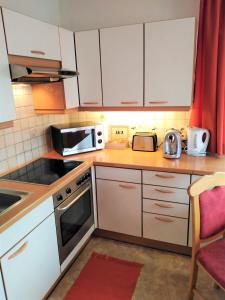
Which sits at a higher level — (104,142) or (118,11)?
(118,11)

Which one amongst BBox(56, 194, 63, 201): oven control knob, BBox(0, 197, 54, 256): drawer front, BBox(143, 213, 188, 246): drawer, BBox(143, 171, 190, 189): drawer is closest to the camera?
BBox(0, 197, 54, 256): drawer front

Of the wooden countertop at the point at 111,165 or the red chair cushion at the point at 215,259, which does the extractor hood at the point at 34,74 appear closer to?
the wooden countertop at the point at 111,165

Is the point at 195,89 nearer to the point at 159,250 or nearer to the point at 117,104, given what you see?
the point at 117,104

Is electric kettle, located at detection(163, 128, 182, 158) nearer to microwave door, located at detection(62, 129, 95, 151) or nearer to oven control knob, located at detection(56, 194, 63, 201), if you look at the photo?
microwave door, located at detection(62, 129, 95, 151)

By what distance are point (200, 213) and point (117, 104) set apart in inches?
47.8

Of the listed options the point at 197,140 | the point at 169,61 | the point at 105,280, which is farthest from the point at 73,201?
the point at 169,61

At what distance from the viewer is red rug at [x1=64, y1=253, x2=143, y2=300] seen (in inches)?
70.9

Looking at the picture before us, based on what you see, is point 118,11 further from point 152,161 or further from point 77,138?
point 152,161

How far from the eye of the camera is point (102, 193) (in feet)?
7.37

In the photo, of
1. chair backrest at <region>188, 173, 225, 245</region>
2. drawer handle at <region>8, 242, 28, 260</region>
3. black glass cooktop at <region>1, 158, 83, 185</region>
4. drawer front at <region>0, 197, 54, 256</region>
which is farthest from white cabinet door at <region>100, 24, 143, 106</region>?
drawer handle at <region>8, 242, 28, 260</region>

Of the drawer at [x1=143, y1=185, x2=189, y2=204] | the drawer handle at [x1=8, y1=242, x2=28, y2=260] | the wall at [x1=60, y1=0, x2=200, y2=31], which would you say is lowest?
the drawer handle at [x1=8, y1=242, x2=28, y2=260]

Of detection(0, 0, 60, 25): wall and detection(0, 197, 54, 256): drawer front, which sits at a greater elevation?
detection(0, 0, 60, 25): wall

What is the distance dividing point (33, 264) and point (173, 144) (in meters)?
1.42

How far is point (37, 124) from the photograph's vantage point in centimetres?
229
